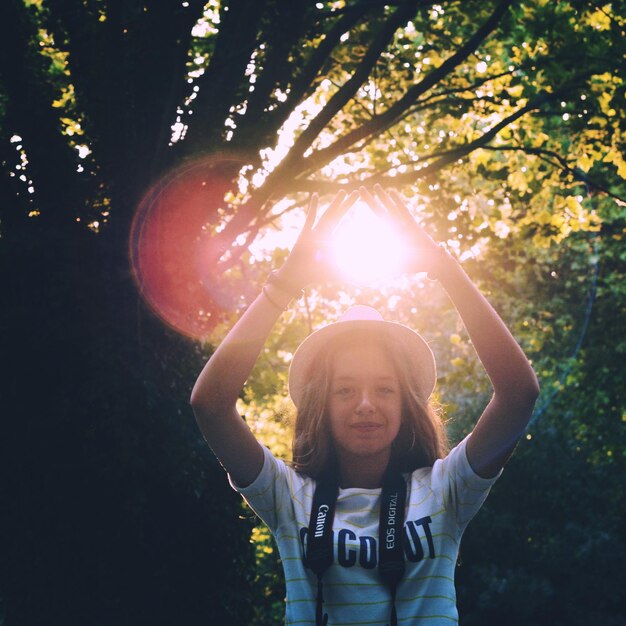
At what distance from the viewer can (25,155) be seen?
5.23 meters

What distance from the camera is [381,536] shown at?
2.05 metres

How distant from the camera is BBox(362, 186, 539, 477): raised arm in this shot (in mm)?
2061

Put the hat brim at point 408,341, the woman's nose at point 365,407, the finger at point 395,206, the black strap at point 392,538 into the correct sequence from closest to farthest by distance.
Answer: the black strap at point 392,538 → the finger at point 395,206 → the woman's nose at point 365,407 → the hat brim at point 408,341

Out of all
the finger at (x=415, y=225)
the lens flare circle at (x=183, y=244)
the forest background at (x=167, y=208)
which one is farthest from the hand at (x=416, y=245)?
the lens flare circle at (x=183, y=244)

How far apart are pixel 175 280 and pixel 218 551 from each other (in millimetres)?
2112

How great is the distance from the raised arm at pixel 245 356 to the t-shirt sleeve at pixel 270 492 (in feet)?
0.09

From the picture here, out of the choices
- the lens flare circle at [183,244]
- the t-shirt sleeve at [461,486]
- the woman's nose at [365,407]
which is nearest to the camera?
the t-shirt sleeve at [461,486]

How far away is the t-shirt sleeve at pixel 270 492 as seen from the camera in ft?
7.43

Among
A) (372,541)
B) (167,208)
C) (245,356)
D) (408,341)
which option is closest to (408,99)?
(167,208)

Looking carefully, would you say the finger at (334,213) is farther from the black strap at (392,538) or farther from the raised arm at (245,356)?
the black strap at (392,538)

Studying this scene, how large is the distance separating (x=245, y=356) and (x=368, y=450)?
559mm

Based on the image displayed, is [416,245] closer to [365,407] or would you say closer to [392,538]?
[365,407]

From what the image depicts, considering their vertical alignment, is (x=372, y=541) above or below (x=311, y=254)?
below

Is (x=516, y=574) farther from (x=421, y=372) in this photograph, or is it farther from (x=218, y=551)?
(x=421, y=372)
